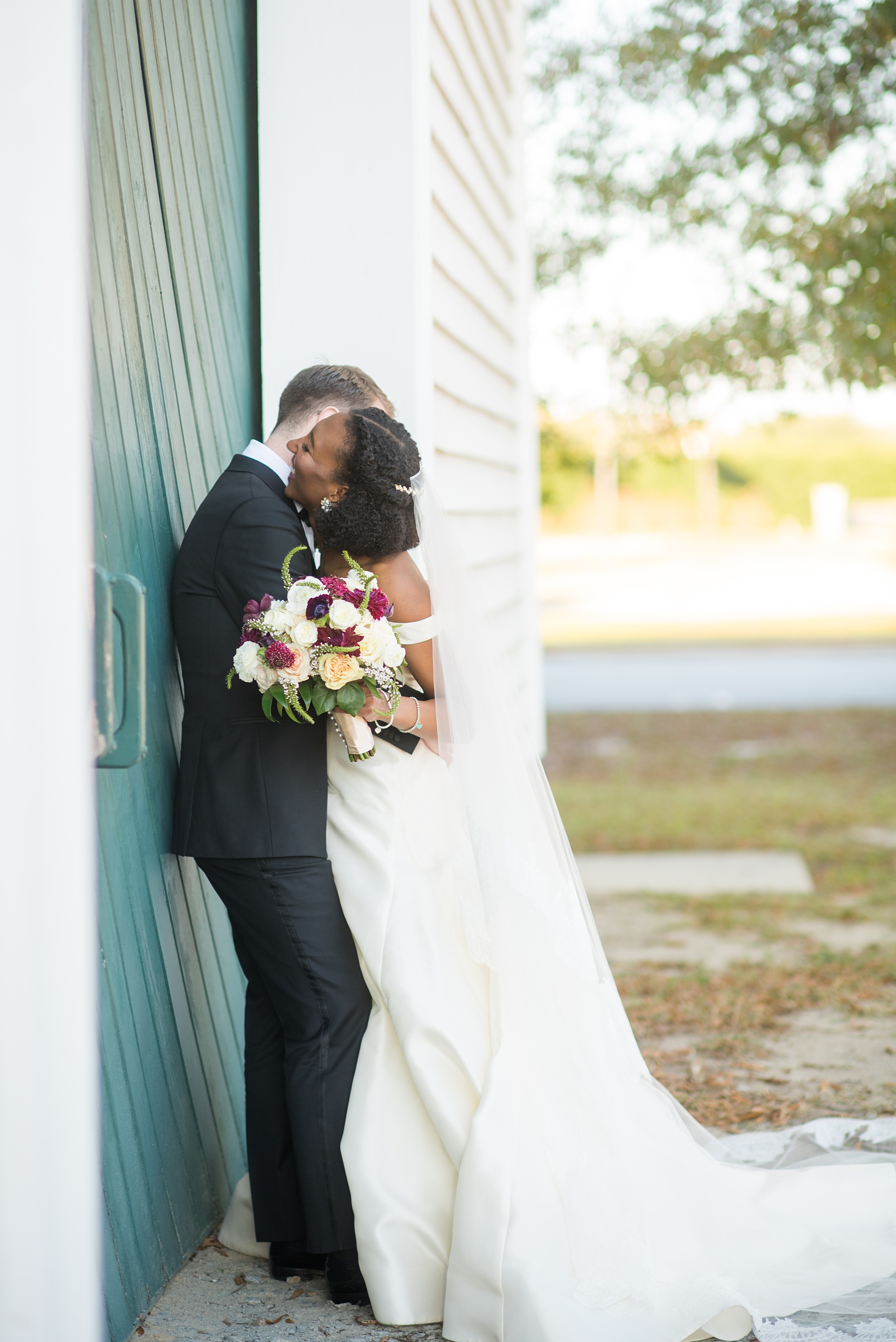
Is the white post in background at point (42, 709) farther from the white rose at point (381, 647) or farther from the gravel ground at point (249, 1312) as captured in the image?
the gravel ground at point (249, 1312)

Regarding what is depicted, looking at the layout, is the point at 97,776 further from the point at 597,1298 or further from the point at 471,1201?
the point at 597,1298

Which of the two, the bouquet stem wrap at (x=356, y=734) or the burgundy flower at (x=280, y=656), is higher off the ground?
the burgundy flower at (x=280, y=656)

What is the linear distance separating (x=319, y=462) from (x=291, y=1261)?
181 cm

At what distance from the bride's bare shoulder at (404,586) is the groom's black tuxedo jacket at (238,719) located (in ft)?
0.52

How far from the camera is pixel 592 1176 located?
272cm

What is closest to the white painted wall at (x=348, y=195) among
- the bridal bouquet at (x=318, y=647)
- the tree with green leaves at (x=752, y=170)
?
the bridal bouquet at (x=318, y=647)

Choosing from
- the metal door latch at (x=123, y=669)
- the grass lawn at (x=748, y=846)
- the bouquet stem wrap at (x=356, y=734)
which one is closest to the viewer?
the metal door latch at (x=123, y=669)

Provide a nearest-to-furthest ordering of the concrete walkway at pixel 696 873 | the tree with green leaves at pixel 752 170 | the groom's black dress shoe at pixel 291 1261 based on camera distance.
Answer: the groom's black dress shoe at pixel 291 1261 < the tree with green leaves at pixel 752 170 < the concrete walkway at pixel 696 873

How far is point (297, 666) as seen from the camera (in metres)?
2.52

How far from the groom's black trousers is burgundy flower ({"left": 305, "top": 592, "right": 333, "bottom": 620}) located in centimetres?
56

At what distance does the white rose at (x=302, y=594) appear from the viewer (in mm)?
2545

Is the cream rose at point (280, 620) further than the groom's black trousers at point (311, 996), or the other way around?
the groom's black trousers at point (311, 996)

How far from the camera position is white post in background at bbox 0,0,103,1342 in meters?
1.75

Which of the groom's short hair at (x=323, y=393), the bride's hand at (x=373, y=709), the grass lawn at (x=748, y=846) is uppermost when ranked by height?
the groom's short hair at (x=323, y=393)
